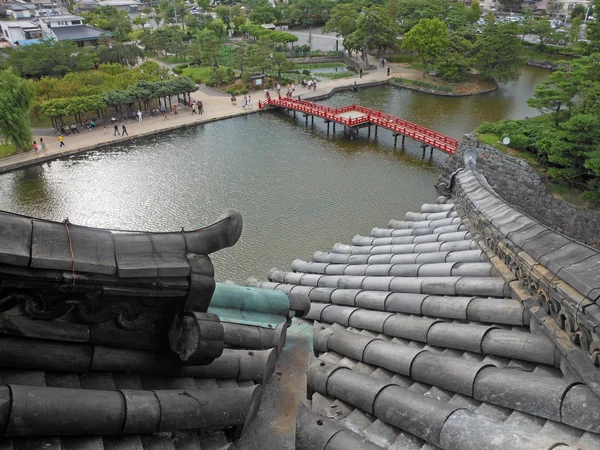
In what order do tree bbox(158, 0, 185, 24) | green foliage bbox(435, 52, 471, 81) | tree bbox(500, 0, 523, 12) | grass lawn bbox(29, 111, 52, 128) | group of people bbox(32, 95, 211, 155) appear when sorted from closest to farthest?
group of people bbox(32, 95, 211, 155)
grass lawn bbox(29, 111, 52, 128)
green foliage bbox(435, 52, 471, 81)
tree bbox(158, 0, 185, 24)
tree bbox(500, 0, 523, 12)

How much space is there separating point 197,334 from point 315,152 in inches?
1512

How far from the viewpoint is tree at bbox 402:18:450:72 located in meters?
62.1

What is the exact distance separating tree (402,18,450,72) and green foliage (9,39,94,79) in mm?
41692

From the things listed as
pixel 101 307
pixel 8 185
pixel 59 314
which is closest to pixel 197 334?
pixel 101 307

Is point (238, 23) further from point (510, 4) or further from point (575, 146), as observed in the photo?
point (575, 146)

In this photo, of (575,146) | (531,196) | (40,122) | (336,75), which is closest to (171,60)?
(336,75)

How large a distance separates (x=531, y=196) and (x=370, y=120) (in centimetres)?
2058

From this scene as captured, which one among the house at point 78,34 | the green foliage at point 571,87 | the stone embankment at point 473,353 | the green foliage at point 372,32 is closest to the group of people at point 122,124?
the green foliage at point 372,32

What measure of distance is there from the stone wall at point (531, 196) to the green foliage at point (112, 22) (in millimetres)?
73456

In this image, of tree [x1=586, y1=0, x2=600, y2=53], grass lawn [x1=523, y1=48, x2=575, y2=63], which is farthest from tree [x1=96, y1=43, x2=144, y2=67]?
tree [x1=586, y1=0, x2=600, y2=53]

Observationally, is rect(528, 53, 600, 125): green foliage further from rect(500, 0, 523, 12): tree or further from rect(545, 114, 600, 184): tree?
rect(500, 0, 523, 12): tree

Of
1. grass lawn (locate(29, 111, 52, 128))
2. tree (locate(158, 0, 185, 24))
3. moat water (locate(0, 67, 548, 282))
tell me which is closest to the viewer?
moat water (locate(0, 67, 548, 282))

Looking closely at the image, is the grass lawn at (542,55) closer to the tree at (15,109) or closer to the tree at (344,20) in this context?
the tree at (344,20)

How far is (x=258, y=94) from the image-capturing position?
198ft
